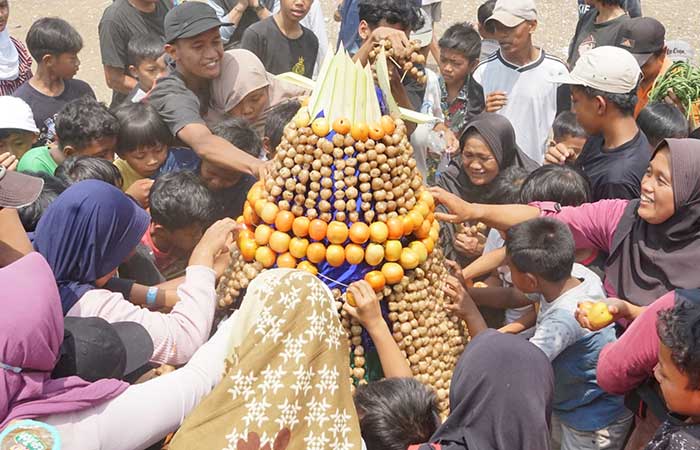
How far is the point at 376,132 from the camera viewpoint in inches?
99.3

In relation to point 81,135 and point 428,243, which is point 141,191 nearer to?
point 81,135

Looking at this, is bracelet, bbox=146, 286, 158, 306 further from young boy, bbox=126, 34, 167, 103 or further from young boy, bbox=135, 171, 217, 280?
young boy, bbox=126, 34, 167, 103

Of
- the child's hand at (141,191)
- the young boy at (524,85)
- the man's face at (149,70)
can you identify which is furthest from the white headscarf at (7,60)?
the young boy at (524,85)

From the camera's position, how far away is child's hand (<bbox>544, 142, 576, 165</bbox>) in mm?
4488

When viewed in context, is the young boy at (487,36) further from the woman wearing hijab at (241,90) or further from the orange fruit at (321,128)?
the orange fruit at (321,128)

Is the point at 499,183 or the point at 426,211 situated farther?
the point at 499,183

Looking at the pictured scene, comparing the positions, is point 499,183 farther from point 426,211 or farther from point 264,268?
point 264,268

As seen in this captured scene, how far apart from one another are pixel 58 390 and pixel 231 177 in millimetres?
2090

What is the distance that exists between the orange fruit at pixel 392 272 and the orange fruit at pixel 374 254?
0.04m

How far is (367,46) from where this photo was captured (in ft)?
10.9

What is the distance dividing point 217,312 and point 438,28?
354 inches

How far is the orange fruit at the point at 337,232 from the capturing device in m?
2.53

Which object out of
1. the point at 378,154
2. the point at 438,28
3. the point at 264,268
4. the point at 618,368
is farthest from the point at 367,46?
the point at 438,28

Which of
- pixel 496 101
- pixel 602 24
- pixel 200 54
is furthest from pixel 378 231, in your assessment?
pixel 602 24
